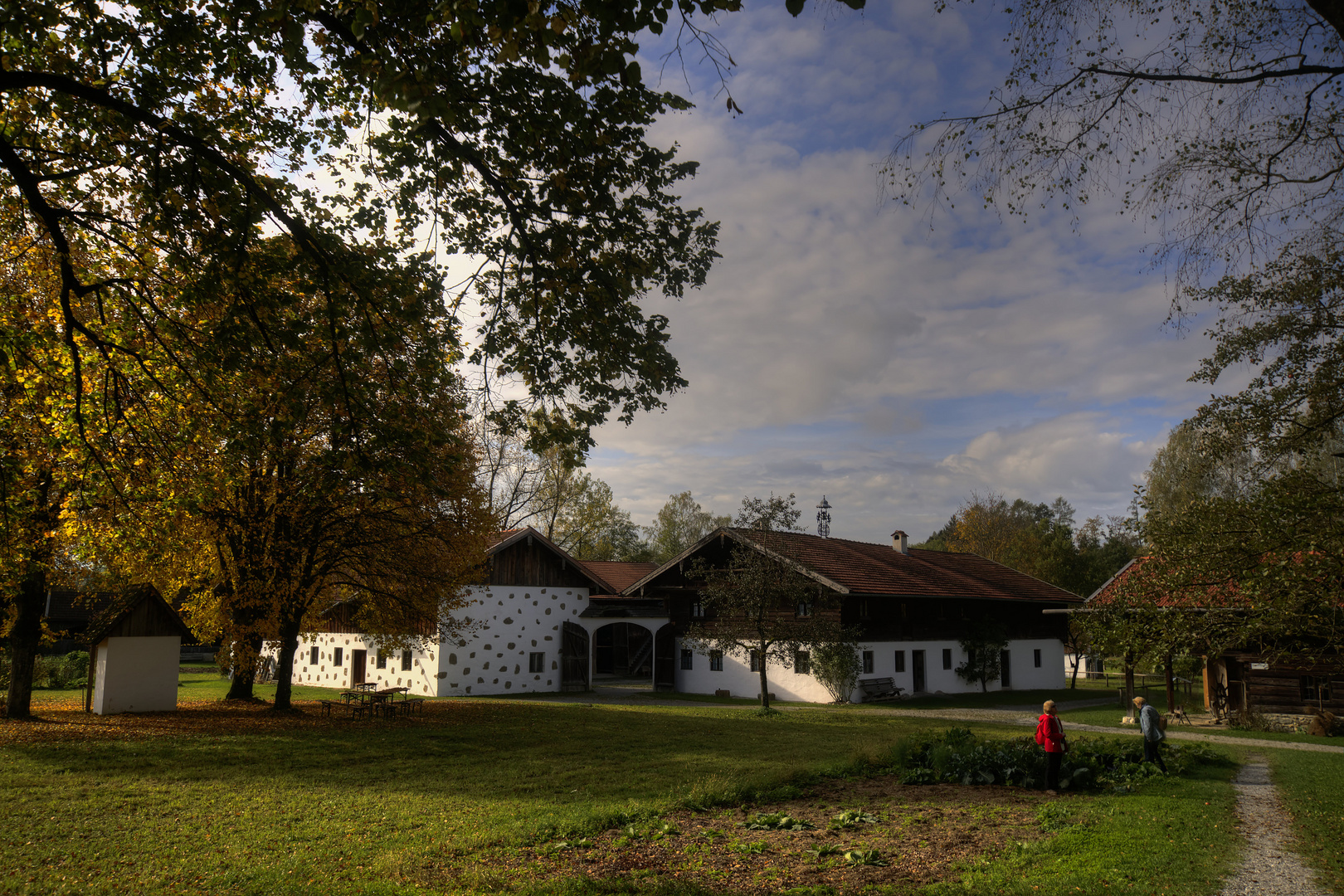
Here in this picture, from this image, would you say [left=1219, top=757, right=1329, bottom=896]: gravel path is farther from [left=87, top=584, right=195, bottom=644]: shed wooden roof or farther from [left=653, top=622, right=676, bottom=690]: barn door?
[left=653, top=622, right=676, bottom=690]: barn door

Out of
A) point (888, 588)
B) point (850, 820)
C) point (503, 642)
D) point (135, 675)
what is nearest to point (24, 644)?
point (135, 675)

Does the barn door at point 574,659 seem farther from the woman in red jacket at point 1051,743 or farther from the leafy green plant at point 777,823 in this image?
the leafy green plant at point 777,823

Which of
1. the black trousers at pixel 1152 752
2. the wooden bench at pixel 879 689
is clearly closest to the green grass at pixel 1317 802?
the black trousers at pixel 1152 752

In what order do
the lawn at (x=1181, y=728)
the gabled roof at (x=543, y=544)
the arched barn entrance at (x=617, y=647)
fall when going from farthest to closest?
the arched barn entrance at (x=617, y=647) < the gabled roof at (x=543, y=544) < the lawn at (x=1181, y=728)

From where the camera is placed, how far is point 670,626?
36.3 metres

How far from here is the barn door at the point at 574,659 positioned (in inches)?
1350

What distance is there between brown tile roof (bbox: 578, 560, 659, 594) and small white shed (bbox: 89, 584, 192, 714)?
22756mm

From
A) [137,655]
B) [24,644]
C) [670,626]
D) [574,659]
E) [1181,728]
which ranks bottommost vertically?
[1181,728]

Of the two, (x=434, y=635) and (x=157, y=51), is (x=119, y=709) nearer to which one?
(x=434, y=635)

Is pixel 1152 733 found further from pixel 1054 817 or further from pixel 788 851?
pixel 788 851

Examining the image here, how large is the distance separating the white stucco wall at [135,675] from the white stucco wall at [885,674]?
20.2 meters

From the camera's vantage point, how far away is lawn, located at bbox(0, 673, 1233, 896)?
8086 mm

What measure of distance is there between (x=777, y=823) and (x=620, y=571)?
36304 mm

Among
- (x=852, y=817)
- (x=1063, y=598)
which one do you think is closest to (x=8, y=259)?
(x=852, y=817)
